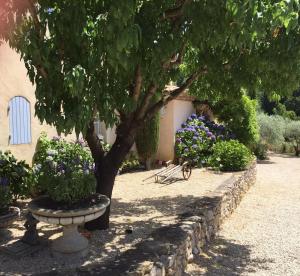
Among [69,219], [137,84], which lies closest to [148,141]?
[137,84]

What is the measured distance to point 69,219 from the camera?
4.78 metres

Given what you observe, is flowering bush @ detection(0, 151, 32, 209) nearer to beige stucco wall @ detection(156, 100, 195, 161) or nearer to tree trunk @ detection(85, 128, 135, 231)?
tree trunk @ detection(85, 128, 135, 231)

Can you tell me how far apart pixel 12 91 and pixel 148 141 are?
6158mm

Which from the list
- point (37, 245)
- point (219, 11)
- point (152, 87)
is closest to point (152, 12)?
point (219, 11)

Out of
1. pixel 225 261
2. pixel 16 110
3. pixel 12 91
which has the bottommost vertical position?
pixel 225 261

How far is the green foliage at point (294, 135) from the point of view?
73.7 ft

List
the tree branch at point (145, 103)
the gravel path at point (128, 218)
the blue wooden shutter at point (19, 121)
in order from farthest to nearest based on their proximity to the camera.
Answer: the blue wooden shutter at point (19, 121), the tree branch at point (145, 103), the gravel path at point (128, 218)

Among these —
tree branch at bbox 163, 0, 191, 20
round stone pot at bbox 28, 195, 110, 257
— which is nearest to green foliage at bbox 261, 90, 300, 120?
tree branch at bbox 163, 0, 191, 20

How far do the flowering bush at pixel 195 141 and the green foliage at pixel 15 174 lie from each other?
7.00 metres

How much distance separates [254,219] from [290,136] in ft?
51.3

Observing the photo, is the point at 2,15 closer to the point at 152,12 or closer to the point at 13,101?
the point at 152,12

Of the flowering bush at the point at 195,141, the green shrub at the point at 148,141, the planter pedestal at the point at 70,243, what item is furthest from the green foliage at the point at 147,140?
the planter pedestal at the point at 70,243

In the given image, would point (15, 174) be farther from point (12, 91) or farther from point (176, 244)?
point (176, 244)

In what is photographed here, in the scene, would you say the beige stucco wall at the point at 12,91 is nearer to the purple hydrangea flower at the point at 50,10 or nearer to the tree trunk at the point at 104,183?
→ the tree trunk at the point at 104,183
